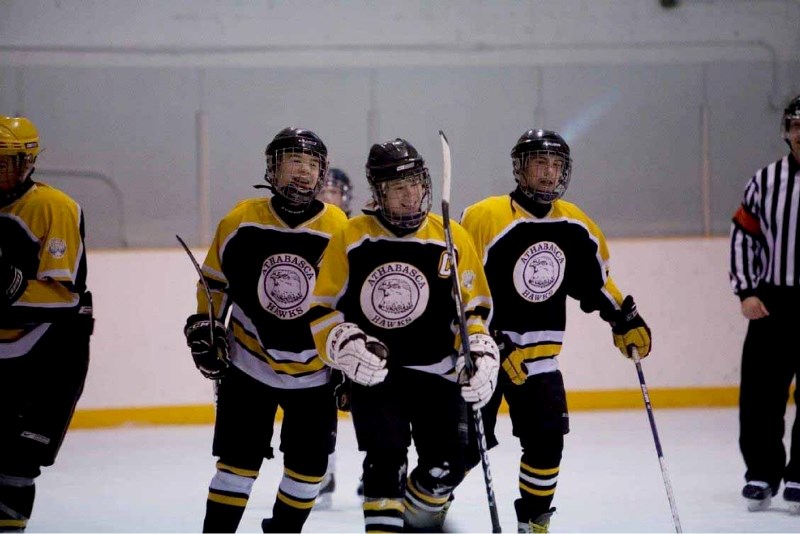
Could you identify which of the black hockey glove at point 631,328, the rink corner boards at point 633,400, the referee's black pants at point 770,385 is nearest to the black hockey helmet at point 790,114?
the referee's black pants at point 770,385

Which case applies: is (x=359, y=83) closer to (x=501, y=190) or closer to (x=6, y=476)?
(x=501, y=190)

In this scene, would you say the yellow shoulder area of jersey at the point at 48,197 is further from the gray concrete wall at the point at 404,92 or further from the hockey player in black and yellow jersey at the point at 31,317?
the gray concrete wall at the point at 404,92

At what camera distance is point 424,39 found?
27.2 feet

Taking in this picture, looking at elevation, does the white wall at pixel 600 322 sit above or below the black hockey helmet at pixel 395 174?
below

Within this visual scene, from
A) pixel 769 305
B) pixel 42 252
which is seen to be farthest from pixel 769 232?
pixel 42 252

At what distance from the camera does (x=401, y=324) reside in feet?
10.9

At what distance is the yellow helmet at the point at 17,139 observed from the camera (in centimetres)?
370

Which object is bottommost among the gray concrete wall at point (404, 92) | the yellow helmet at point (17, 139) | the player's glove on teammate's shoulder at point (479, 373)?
the player's glove on teammate's shoulder at point (479, 373)

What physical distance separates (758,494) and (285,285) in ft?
6.86

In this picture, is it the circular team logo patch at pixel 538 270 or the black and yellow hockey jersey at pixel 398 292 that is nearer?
the black and yellow hockey jersey at pixel 398 292

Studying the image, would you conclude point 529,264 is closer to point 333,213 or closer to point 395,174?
point 333,213

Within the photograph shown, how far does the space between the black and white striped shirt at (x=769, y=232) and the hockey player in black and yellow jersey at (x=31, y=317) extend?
245 cm

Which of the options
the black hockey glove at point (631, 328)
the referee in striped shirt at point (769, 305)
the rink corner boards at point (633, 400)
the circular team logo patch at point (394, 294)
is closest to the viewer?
the circular team logo patch at point (394, 294)

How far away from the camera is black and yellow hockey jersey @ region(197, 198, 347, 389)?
11.7 ft
